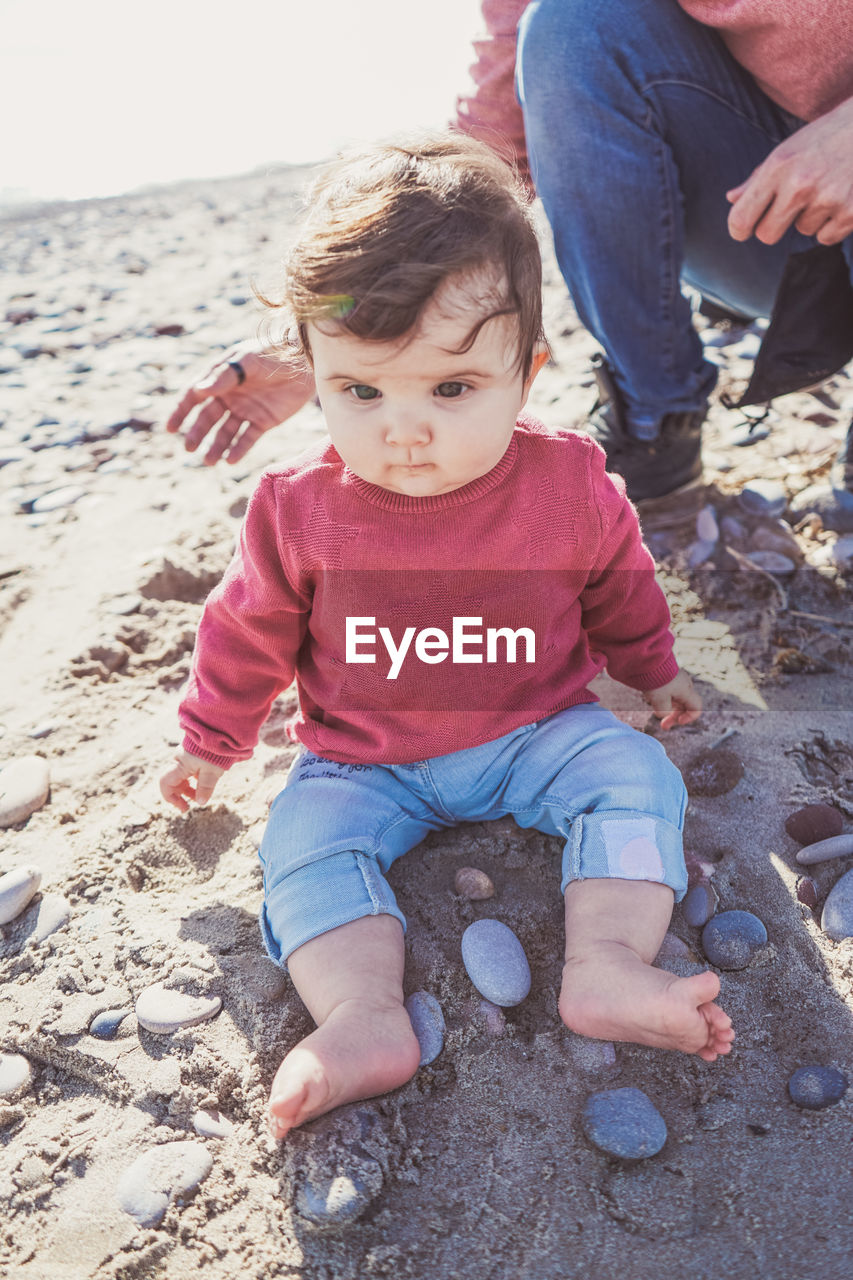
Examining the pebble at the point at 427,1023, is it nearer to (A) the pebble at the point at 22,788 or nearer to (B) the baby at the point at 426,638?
(B) the baby at the point at 426,638

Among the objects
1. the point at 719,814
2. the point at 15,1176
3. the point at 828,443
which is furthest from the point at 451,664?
the point at 828,443

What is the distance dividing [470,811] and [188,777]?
0.62m

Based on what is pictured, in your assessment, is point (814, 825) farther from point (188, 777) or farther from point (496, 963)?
point (188, 777)

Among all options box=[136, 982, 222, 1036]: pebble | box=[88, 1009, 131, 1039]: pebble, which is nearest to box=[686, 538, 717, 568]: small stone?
box=[136, 982, 222, 1036]: pebble

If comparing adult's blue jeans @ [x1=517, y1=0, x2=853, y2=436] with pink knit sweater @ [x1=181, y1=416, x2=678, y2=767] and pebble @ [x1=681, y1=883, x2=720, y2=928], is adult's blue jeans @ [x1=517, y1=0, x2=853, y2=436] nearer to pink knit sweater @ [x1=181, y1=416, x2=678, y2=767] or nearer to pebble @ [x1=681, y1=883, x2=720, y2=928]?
pink knit sweater @ [x1=181, y1=416, x2=678, y2=767]

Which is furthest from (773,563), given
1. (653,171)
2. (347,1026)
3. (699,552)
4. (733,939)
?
(347,1026)

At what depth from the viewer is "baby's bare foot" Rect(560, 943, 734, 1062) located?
142 centimetres

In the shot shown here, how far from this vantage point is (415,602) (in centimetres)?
177

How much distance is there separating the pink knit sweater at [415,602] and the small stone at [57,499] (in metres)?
1.94

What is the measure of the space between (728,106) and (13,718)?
2.60m

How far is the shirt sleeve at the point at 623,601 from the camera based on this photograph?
186 centimetres

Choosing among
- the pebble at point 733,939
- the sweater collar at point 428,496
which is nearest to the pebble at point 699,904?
the pebble at point 733,939

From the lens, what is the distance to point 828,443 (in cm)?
326

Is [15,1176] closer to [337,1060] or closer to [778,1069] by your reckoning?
[337,1060]
